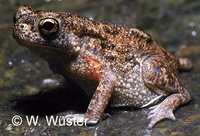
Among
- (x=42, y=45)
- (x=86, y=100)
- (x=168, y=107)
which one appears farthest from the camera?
(x=86, y=100)

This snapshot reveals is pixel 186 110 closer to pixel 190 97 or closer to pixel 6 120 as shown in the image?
pixel 190 97

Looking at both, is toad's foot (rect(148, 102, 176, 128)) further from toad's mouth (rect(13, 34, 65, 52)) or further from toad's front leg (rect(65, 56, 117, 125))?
toad's mouth (rect(13, 34, 65, 52))

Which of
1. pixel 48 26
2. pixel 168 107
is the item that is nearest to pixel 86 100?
pixel 168 107

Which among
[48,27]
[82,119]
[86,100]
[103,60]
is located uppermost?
[48,27]

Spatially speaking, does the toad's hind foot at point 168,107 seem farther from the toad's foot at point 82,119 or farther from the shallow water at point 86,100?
the toad's foot at point 82,119

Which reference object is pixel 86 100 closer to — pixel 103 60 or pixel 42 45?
pixel 103 60

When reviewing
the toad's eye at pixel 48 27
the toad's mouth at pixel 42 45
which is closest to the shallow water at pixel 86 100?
the toad's mouth at pixel 42 45
